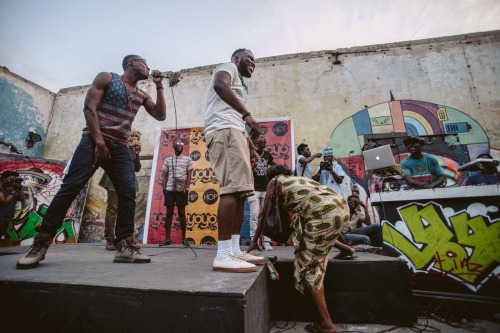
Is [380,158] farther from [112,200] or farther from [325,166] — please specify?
[112,200]

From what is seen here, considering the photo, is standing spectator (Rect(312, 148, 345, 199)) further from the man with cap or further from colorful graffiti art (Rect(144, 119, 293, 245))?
the man with cap

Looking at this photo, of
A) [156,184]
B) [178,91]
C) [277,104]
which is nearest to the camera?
[156,184]

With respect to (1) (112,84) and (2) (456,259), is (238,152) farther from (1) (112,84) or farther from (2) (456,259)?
(2) (456,259)

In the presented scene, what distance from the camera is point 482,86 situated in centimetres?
652

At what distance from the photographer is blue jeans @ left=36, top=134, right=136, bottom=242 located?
70.6 inches

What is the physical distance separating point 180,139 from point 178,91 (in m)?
2.28

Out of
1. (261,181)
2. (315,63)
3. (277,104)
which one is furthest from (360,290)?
(315,63)

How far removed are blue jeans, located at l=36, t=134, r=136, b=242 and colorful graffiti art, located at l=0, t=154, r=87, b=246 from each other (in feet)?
17.6

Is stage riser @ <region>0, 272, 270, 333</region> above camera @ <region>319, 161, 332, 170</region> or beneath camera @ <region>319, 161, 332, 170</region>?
beneath

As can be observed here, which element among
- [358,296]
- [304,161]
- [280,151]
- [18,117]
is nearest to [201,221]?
[280,151]

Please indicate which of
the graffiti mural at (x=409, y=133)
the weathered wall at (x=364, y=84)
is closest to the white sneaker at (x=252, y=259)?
the weathered wall at (x=364, y=84)

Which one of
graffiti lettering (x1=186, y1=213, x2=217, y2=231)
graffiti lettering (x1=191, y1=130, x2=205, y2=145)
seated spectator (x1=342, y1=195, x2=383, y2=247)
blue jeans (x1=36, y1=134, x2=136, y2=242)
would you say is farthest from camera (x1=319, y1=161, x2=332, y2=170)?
blue jeans (x1=36, y1=134, x2=136, y2=242)

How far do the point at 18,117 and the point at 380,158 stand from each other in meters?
10.3

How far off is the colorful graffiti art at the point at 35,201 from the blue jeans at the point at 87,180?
5.37 m
